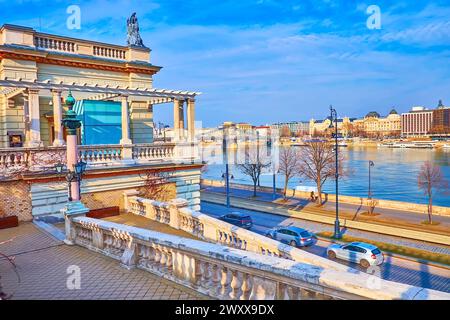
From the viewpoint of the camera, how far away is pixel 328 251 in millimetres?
22766

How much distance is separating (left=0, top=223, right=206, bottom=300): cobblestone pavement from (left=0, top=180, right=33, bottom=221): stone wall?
2.80 meters

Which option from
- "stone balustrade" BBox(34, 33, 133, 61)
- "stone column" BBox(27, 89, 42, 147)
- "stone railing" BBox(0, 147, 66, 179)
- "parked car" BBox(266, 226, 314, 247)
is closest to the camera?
"stone railing" BBox(0, 147, 66, 179)

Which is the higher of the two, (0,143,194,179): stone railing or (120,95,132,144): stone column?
(120,95,132,144): stone column

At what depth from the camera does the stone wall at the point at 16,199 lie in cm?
1210

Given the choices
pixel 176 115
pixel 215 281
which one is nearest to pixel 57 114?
pixel 176 115

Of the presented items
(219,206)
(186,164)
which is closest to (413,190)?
(219,206)

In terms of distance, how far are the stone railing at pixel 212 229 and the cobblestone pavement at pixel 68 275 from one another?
1937 mm

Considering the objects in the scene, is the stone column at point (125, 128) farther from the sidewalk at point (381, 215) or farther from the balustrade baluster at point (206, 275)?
the sidewalk at point (381, 215)

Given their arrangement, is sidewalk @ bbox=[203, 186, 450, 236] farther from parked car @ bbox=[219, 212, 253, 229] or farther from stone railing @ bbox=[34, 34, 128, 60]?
stone railing @ bbox=[34, 34, 128, 60]

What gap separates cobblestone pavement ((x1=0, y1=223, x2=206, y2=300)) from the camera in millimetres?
6301

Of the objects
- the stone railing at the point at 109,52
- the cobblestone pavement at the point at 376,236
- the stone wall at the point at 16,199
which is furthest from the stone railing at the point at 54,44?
the cobblestone pavement at the point at 376,236

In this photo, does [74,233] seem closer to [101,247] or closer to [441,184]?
[101,247]

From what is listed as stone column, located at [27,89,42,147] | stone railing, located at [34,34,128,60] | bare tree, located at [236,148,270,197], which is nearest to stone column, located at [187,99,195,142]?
stone railing, located at [34,34,128,60]

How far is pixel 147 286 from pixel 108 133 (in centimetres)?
1432
